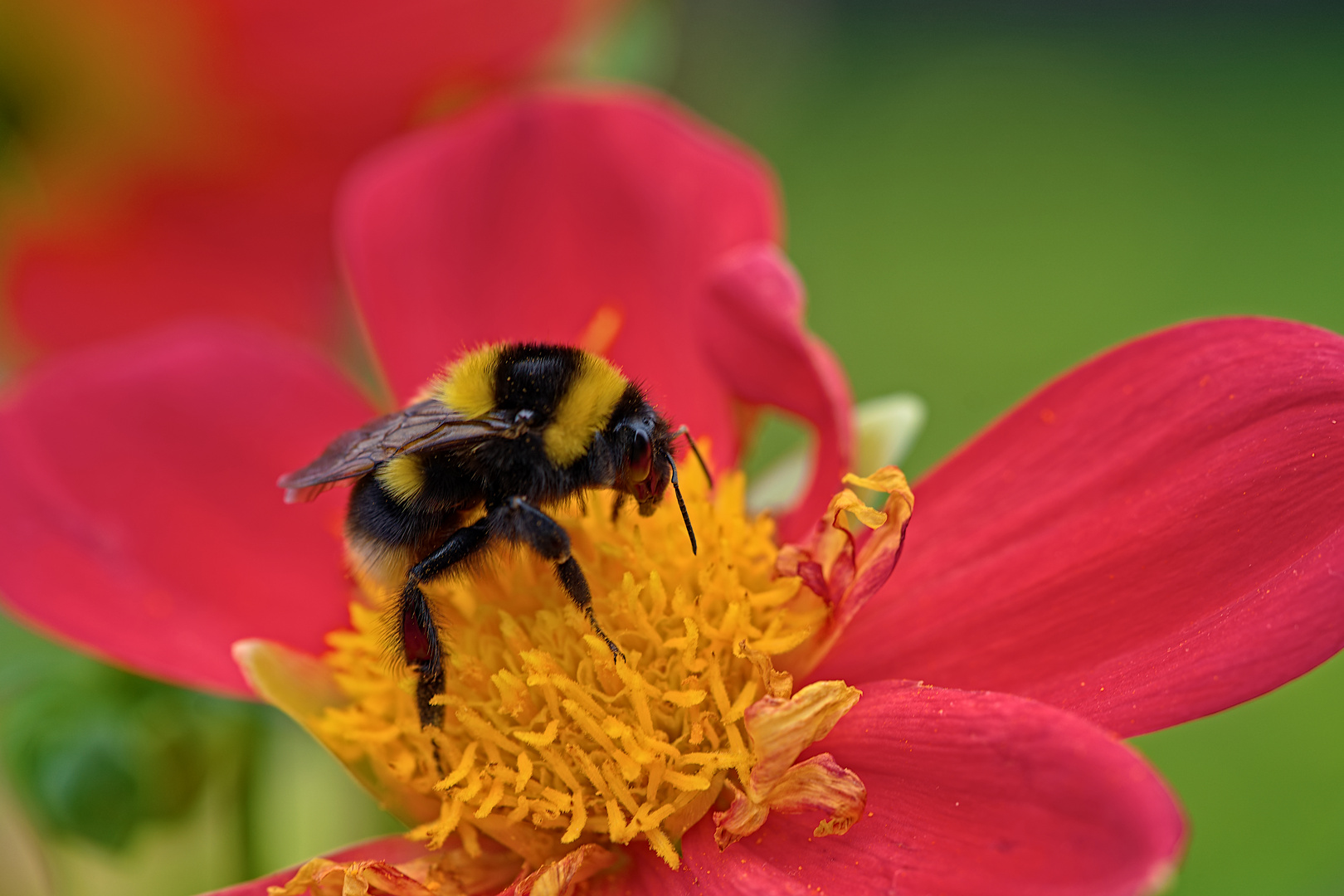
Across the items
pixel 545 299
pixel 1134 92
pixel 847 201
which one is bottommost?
pixel 847 201

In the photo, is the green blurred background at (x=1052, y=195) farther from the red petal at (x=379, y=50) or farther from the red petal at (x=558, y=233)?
the red petal at (x=558, y=233)

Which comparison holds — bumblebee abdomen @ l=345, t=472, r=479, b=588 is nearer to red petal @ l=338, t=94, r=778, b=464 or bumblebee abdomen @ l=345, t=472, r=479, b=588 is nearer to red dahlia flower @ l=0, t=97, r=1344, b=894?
red dahlia flower @ l=0, t=97, r=1344, b=894

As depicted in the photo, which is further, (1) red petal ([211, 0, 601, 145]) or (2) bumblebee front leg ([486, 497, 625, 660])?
(1) red petal ([211, 0, 601, 145])

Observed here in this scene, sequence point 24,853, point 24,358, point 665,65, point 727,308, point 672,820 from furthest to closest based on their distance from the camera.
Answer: point 665,65 < point 24,358 < point 24,853 < point 727,308 < point 672,820

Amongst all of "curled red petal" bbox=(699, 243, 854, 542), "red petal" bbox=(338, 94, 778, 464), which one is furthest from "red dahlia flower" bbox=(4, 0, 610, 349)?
"curled red petal" bbox=(699, 243, 854, 542)

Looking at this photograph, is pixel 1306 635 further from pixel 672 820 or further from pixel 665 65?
pixel 665 65

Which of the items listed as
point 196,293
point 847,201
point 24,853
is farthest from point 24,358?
point 847,201

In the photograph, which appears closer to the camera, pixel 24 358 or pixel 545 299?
pixel 545 299
